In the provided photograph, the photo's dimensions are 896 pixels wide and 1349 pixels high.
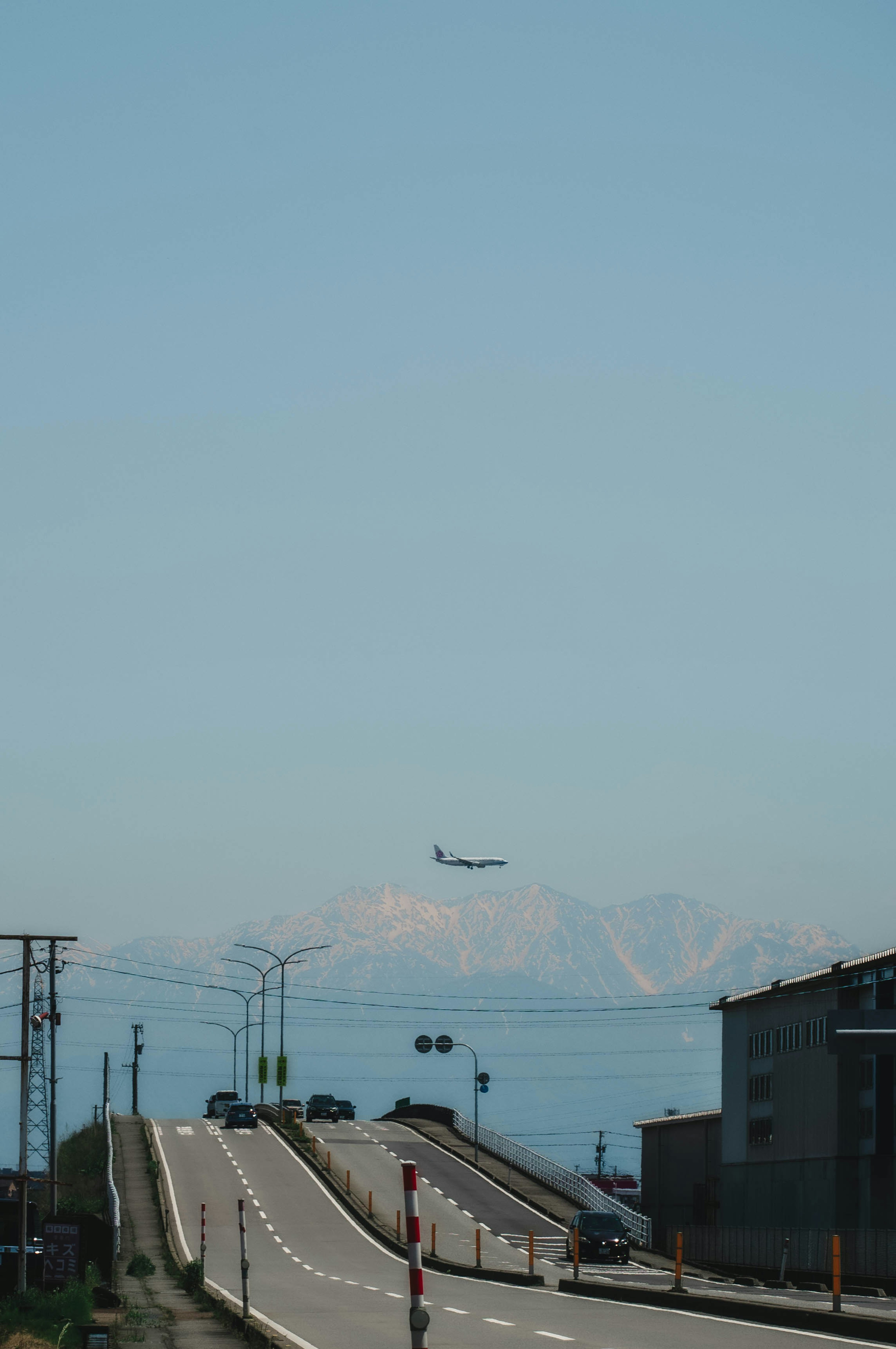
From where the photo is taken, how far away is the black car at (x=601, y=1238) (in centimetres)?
5466

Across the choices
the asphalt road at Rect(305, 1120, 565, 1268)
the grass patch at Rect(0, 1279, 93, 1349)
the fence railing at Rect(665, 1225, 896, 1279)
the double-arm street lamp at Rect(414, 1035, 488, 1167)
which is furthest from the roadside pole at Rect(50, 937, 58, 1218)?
the grass patch at Rect(0, 1279, 93, 1349)

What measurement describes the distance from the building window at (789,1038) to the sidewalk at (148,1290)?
87.6 feet

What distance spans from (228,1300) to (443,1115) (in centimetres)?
6886

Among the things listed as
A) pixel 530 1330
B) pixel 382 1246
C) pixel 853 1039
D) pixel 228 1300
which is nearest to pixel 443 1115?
pixel 853 1039

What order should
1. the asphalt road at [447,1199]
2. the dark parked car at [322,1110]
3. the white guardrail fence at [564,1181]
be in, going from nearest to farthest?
the asphalt road at [447,1199] → the white guardrail fence at [564,1181] → the dark parked car at [322,1110]

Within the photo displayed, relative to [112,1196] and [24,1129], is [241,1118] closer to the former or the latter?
[112,1196]

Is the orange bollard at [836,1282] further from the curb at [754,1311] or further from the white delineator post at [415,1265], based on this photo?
the white delineator post at [415,1265]

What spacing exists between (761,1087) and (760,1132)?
1973mm

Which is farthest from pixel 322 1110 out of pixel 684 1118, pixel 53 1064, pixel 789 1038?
pixel 53 1064

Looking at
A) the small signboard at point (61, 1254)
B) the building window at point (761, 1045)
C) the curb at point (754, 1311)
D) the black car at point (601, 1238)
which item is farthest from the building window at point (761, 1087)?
the small signboard at point (61, 1254)

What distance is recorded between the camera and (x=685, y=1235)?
70.7m

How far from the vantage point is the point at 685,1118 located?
293 ft

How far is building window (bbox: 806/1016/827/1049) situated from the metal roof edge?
480 inches

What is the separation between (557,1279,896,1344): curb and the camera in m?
20.2
